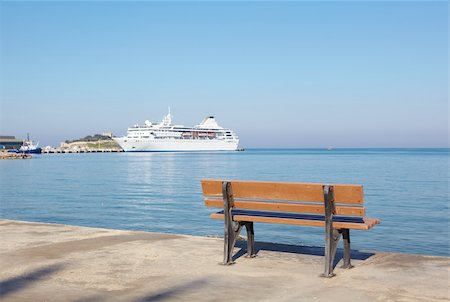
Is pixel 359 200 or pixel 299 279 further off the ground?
pixel 359 200

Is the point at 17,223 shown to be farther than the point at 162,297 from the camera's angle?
Yes

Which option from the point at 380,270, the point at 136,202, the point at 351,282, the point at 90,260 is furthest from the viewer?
the point at 136,202

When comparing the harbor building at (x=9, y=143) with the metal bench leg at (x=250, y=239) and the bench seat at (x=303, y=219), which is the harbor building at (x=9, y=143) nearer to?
the metal bench leg at (x=250, y=239)

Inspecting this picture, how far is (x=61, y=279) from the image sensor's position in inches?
196

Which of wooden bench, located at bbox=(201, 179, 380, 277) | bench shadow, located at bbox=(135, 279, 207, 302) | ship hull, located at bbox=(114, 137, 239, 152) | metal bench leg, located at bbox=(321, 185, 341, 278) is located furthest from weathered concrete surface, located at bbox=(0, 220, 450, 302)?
ship hull, located at bbox=(114, 137, 239, 152)

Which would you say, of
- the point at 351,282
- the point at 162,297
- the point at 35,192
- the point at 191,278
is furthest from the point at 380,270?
the point at 35,192

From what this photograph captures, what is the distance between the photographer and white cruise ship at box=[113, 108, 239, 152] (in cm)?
11100

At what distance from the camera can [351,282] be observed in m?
4.88

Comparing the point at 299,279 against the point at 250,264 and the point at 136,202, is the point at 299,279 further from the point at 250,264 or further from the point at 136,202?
the point at 136,202

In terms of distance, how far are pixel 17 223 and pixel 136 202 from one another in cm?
1079

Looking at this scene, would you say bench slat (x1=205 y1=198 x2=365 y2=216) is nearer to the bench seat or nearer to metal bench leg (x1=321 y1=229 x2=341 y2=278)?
the bench seat

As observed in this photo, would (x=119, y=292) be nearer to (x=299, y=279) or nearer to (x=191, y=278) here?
(x=191, y=278)

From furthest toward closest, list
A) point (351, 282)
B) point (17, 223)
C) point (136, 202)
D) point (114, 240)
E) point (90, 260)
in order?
1. point (136, 202)
2. point (17, 223)
3. point (114, 240)
4. point (90, 260)
5. point (351, 282)

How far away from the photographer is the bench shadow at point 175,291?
14.2 feet
